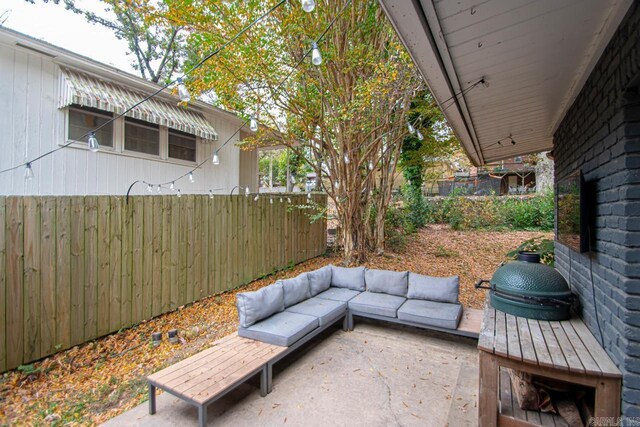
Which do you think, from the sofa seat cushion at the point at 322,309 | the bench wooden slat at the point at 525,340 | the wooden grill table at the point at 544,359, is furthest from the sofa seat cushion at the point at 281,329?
the bench wooden slat at the point at 525,340

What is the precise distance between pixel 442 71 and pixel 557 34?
1.95 feet

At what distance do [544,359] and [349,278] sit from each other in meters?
3.28

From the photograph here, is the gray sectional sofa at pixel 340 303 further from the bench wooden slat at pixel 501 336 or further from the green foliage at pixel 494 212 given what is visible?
the green foliage at pixel 494 212

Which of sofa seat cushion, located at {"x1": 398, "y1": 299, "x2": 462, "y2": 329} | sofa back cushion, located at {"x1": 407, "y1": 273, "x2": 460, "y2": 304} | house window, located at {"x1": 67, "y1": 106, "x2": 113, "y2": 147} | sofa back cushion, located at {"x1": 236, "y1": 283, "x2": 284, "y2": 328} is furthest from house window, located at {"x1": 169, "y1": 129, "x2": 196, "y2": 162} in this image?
sofa seat cushion, located at {"x1": 398, "y1": 299, "x2": 462, "y2": 329}

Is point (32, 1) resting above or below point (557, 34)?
above

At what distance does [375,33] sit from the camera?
597 cm

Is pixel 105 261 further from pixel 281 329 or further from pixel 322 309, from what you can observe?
pixel 322 309

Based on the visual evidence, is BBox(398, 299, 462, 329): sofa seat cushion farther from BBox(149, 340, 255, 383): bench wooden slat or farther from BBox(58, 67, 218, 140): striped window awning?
BBox(58, 67, 218, 140): striped window awning

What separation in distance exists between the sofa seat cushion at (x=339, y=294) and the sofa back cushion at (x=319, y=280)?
0.08m

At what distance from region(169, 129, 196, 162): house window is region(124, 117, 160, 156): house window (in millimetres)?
334

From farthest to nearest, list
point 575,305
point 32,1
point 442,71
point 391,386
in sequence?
point 32,1, point 391,386, point 575,305, point 442,71

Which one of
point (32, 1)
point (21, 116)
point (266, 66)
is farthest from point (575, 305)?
point (32, 1)

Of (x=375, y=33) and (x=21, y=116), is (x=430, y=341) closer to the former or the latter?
(x=375, y=33)

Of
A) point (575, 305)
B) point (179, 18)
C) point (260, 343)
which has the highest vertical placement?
point (179, 18)
